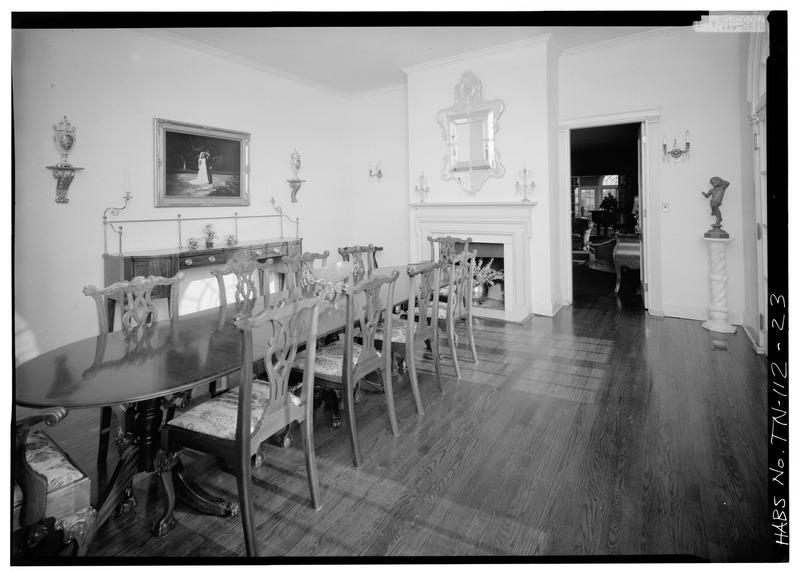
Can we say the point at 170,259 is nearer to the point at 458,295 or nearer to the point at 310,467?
the point at 458,295

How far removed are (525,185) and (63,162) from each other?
4178 millimetres

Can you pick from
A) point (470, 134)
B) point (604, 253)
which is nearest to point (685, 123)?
point (470, 134)

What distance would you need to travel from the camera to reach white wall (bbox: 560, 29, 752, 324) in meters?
4.28

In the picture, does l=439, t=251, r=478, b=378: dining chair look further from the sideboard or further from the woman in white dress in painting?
the woman in white dress in painting

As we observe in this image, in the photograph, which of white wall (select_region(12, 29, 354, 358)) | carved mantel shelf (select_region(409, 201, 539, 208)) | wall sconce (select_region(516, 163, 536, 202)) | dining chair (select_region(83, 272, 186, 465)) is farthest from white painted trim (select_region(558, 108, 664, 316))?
dining chair (select_region(83, 272, 186, 465))

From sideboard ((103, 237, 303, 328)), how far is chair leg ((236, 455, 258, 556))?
6.18 feet

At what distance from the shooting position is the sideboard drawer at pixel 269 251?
4.88 metres

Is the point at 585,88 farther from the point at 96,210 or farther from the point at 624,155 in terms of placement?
the point at 624,155

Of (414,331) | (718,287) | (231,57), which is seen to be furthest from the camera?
(231,57)

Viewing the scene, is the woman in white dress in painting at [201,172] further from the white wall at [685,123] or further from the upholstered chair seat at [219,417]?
the white wall at [685,123]

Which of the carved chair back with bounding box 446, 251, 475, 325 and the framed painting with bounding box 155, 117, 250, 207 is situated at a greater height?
the framed painting with bounding box 155, 117, 250, 207

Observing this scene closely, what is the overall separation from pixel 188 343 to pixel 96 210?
2614 mm

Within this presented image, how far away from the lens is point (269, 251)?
5047 millimetres

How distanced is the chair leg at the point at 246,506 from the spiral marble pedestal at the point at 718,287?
4.30 meters
